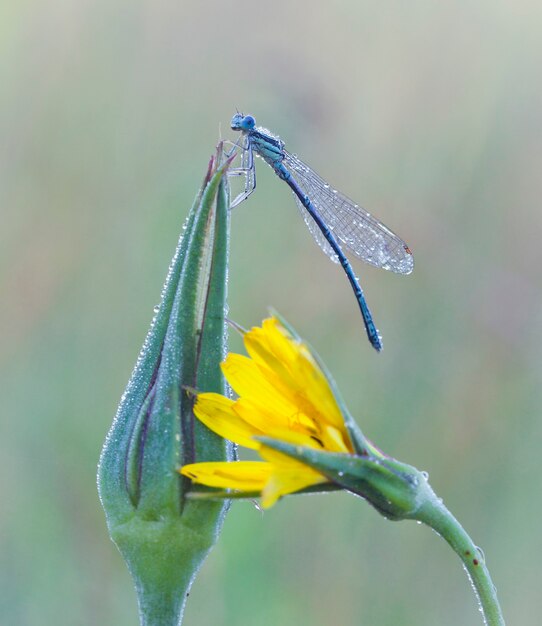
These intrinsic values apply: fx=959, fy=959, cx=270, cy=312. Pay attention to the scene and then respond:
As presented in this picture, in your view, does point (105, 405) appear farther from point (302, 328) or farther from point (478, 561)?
point (478, 561)

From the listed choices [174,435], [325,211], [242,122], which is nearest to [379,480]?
[174,435]

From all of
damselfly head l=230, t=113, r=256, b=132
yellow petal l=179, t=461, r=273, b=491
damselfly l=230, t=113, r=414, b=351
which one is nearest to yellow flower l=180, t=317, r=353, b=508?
yellow petal l=179, t=461, r=273, b=491

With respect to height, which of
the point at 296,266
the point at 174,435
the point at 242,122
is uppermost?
the point at 242,122

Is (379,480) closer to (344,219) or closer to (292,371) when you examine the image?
(292,371)

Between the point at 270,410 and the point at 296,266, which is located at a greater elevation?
the point at 296,266

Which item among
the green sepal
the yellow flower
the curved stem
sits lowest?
the curved stem

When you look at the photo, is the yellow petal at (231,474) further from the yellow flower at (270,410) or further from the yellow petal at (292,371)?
the yellow petal at (292,371)

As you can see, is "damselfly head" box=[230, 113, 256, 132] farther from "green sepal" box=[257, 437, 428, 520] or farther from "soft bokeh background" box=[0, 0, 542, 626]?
"green sepal" box=[257, 437, 428, 520]

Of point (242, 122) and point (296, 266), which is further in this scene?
point (242, 122)
